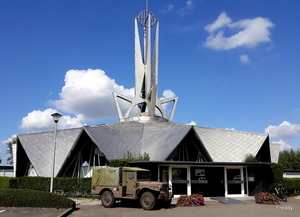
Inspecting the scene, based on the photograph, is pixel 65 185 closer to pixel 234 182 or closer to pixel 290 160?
pixel 234 182

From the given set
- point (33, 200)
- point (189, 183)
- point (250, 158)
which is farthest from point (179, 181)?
point (33, 200)

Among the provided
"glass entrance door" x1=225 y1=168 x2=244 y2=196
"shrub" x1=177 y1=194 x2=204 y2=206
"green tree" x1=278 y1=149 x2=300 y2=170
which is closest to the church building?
"glass entrance door" x1=225 y1=168 x2=244 y2=196

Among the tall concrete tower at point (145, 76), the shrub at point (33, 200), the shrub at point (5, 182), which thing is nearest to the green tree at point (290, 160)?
the tall concrete tower at point (145, 76)

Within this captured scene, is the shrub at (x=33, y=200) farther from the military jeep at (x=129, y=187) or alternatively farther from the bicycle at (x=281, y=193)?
the bicycle at (x=281, y=193)

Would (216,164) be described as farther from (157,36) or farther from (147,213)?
(157,36)

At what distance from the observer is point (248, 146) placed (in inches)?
1046

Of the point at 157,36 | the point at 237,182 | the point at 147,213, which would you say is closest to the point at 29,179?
the point at 147,213

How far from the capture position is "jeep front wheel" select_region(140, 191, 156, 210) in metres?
15.0

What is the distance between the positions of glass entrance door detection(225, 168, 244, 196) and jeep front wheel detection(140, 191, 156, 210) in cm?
938

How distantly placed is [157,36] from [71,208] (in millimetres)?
30112

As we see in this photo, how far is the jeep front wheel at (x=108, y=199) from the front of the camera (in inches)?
621

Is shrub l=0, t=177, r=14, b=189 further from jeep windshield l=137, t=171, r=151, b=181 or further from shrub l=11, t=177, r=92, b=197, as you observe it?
jeep windshield l=137, t=171, r=151, b=181

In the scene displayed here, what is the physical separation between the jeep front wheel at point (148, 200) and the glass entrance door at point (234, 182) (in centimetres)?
938

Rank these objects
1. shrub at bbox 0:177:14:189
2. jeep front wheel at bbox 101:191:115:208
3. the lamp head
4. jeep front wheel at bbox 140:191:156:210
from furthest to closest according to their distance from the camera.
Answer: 1. shrub at bbox 0:177:14:189
2. the lamp head
3. jeep front wheel at bbox 101:191:115:208
4. jeep front wheel at bbox 140:191:156:210
